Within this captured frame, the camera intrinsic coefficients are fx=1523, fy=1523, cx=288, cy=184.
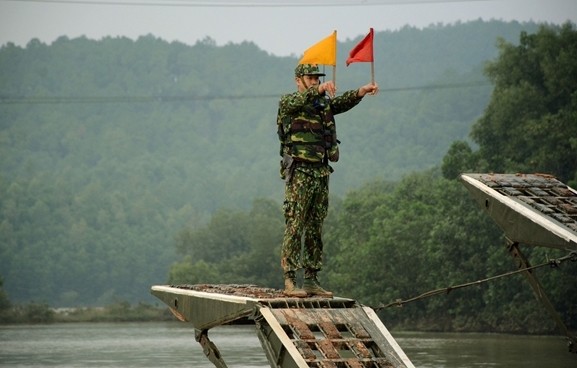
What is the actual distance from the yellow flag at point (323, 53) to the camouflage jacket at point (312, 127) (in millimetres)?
375

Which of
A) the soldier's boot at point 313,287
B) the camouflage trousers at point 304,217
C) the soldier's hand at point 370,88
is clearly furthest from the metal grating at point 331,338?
the soldier's hand at point 370,88

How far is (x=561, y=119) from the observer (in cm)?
5650

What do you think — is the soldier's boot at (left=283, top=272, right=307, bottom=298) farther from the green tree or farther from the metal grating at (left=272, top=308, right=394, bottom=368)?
the green tree

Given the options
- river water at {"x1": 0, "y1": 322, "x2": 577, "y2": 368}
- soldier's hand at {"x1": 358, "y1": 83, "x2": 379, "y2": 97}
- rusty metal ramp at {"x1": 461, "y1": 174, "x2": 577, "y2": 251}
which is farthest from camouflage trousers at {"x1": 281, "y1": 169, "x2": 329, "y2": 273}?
river water at {"x1": 0, "y1": 322, "x2": 577, "y2": 368}

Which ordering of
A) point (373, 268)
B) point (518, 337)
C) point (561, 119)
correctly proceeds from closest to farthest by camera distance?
1. point (518, 337)
2. point (561, 119)
3. point (373, 268)

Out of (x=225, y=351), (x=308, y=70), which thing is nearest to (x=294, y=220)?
(x=308, y=70)

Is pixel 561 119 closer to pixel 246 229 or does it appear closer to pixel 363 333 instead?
pixel 363 333

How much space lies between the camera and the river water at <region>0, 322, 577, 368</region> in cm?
3366

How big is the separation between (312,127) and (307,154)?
0.94 feet

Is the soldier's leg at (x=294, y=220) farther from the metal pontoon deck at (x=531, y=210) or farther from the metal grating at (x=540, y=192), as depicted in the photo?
the metal grating at (x=540, y=192)

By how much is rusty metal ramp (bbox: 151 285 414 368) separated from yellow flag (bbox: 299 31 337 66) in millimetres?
2461

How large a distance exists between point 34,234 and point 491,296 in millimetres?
103485

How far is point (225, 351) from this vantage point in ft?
141

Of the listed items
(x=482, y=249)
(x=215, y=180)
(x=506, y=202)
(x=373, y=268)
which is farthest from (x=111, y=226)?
(x=506, y=202)
